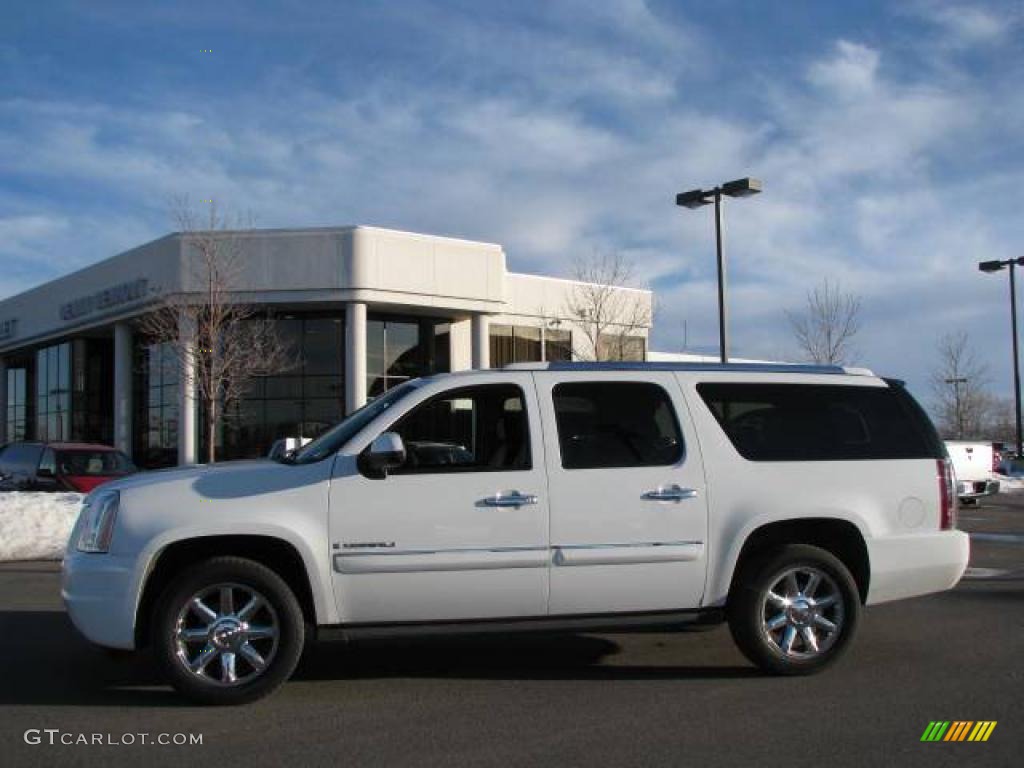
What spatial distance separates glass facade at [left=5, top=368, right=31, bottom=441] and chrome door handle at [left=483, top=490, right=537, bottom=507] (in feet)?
134

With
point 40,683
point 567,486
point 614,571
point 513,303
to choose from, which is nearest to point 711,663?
point 614,571

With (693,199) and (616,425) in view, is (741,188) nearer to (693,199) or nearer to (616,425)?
(693,199)

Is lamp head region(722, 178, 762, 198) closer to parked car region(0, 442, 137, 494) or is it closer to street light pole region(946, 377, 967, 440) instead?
parked car region(0, 442, 137, 494)

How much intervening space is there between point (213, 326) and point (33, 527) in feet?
32.2

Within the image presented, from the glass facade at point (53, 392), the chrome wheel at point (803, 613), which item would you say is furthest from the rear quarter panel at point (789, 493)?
the glass facade at point (53, 392)

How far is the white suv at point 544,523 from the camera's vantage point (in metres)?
5.67

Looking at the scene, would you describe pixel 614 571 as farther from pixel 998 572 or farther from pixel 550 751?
pixel 998 572

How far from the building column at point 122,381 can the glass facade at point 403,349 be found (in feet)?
25.1

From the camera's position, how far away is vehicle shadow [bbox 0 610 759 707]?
6.03m

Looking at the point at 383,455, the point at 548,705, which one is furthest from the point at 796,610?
the point at 383,455

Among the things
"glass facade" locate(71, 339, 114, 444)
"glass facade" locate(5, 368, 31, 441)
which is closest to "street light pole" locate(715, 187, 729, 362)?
"glass facade" locate(71, 339, 114, 444)

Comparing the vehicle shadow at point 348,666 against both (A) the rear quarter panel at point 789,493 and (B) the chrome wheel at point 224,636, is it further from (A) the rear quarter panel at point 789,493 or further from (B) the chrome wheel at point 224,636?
(A) the rear quarter panel at point 789,493

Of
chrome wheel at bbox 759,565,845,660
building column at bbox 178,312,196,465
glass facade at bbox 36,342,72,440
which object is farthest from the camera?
glass facade at bbox 36,342,72,440

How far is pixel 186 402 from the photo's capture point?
28797 mm
